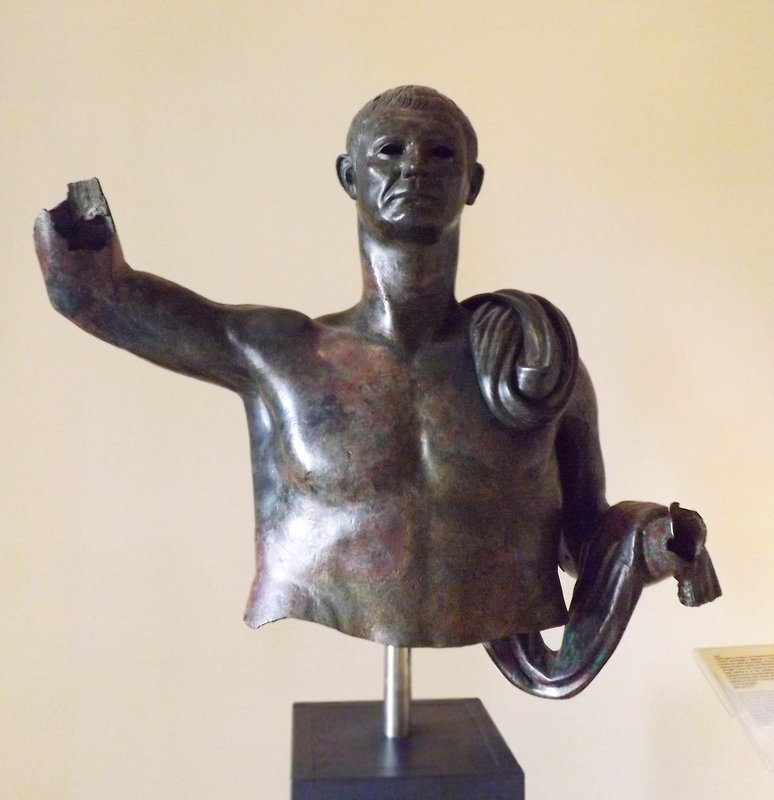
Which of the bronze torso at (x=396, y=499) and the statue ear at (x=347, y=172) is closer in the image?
the bronze torso at (x=396, y=499)

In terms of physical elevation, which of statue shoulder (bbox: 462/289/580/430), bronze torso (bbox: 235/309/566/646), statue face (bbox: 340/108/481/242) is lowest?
bronze torso (bbox: 235/309/566/646)

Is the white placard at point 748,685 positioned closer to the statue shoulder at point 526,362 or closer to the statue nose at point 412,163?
the statue shoulder at point 526,362

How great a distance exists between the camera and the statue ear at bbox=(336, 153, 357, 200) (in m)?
1.16

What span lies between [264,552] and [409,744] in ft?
1.08

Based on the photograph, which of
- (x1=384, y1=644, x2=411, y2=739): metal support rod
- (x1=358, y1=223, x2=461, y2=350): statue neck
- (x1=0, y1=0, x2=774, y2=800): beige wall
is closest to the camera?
(x1=358, y1=223, x2=461, y2=350): statue neck

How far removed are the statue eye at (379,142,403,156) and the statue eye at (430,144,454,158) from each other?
0.04 m

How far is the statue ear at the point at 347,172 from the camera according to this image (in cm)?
116

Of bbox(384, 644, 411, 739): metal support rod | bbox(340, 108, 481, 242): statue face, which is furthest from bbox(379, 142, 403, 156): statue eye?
bbox(384, 644, 411, 739): metal support rod

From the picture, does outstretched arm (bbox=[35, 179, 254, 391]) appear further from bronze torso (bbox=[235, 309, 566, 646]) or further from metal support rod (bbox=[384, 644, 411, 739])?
metal support rod (bbox=[384, 644, 411, 739])

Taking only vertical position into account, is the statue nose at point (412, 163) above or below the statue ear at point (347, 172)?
below

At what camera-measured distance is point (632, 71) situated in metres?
1.98

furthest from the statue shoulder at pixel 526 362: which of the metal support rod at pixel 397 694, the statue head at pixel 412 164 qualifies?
the metal support rod at pixel 397 694

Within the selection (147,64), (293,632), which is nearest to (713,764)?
(293,632)

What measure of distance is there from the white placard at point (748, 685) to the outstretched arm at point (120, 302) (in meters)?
0.73
